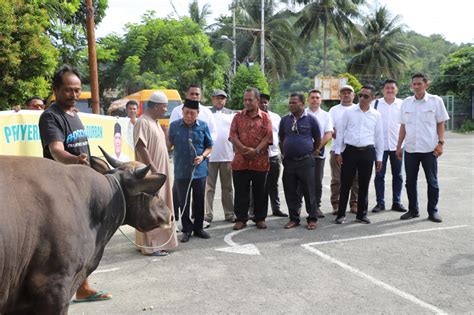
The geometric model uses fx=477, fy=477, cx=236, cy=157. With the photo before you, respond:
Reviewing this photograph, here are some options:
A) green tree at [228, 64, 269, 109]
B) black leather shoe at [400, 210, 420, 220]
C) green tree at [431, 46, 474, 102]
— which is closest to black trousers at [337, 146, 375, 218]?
black leather shoe at [400, 210, 420, 220]

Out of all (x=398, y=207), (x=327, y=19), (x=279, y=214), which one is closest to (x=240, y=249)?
(x=279, y=214)

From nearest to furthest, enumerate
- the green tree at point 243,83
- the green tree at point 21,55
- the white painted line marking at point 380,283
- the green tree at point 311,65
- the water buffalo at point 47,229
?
the water buffalo at point 47,229
the white painted line marking at point 380,283
the green tree at point 21,55
the green tree at point 243,83
the green tree at point 311,65

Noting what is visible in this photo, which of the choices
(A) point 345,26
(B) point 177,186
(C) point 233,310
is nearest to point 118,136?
(B) point 177,186

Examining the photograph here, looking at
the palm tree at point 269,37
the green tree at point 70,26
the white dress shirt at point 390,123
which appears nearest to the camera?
the white dress shirt at point 390,123

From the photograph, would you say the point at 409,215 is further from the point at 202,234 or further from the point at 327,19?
the point at 327,19

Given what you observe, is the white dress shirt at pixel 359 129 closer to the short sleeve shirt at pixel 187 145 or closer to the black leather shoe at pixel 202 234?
the short sleeve shirt at pixel 187 145

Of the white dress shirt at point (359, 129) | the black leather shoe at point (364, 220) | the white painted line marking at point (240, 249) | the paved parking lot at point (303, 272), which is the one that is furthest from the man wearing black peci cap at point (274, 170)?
the white painted line marking at point (240, 249)

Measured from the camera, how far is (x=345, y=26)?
39.0 metres

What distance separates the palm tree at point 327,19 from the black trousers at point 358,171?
31370 millimetres

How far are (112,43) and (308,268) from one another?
77.4 ft

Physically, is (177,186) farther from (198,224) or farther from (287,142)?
(287,142)

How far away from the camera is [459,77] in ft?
107

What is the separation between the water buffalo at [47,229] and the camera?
2463 mm

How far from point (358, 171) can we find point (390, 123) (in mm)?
1414
